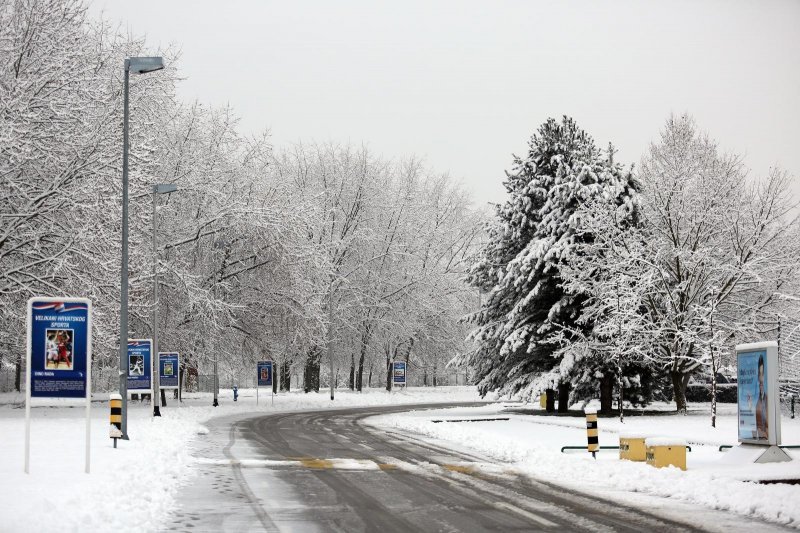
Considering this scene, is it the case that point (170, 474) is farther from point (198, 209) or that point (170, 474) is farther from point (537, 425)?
point (198, 209)

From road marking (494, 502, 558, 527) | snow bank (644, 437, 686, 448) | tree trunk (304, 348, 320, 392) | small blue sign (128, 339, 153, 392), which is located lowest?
tree trunk (304, 348, 320, 392)

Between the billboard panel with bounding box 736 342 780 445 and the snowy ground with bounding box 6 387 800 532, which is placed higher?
the billboard panel with bounding box 736 342 780 445

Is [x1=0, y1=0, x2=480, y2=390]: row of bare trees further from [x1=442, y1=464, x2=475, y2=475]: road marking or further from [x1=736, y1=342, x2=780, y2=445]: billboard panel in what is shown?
[x1=736, y1=342, x2=780, y2=445]: billboard panel

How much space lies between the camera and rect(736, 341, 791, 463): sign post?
17297 mm

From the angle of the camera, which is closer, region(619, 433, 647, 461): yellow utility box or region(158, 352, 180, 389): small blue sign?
region(619, 433, 647, 461): yellow utility box

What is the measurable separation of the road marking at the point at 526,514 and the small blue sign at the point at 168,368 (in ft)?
94.2

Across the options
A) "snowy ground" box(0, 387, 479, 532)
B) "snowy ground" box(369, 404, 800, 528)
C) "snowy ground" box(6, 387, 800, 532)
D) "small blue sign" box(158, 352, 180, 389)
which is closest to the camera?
"snowy ground" box(0, 387, 479, 532)

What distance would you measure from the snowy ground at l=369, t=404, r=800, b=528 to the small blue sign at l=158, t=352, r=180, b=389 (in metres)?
11.9

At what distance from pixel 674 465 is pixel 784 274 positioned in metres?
24.7

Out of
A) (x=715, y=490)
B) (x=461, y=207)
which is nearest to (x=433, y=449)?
(x=715, y=490)

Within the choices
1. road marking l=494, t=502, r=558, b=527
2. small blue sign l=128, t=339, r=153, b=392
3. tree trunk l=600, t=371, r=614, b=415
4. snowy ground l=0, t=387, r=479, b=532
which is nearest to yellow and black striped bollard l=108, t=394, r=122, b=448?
snowy ground l=0, t=387, r=479, b=532

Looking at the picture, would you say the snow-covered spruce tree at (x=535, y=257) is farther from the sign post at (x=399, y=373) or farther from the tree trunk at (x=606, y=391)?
the sign post at (x=399, y=373)

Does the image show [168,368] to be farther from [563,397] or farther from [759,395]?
[759,395]

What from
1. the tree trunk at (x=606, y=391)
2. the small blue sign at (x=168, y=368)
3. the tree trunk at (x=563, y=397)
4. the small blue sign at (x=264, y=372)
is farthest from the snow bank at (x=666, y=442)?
the small blue sign at (x=264, y=372)
